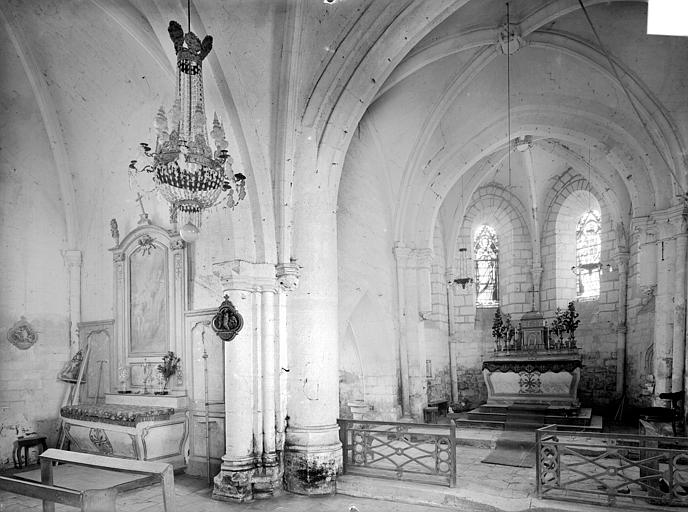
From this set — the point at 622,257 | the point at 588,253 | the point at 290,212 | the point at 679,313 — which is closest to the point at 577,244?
the point at 588,253

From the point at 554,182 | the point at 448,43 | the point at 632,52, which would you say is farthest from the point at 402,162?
the point at 554,182

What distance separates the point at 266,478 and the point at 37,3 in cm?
705

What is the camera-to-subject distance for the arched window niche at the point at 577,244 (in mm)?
15648

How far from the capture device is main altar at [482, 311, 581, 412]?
11.9 metres

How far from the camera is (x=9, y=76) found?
8.84m

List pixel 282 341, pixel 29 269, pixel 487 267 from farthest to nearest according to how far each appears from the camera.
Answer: pixel 487 267 → pixel 29 269 → pixel 282 341

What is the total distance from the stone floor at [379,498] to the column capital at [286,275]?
2.49 metres

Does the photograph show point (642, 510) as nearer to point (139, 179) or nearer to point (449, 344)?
point (139, 179)

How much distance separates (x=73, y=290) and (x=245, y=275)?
4667mm

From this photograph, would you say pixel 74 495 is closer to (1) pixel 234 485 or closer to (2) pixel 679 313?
(1) pixel 234 485

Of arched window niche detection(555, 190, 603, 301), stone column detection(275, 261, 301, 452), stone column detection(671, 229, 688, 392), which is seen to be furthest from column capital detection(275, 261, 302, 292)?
arched window niche detection(555, 190, 603, 301)

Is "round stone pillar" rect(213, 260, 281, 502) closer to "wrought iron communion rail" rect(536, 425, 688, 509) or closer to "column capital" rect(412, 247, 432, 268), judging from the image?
"wrought iron communion rail" rect(536, 425, 688, 509)

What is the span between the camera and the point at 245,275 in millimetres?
7012

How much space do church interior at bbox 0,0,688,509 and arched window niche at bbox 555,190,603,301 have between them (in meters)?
0.72
